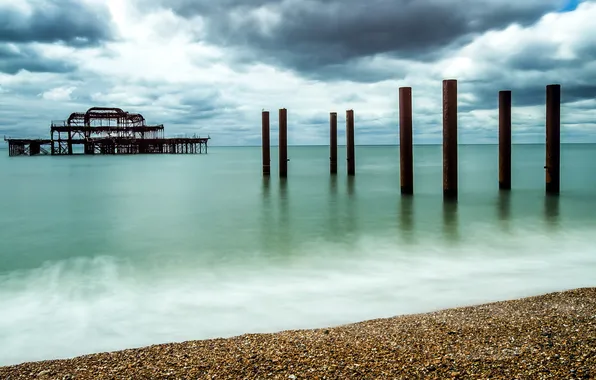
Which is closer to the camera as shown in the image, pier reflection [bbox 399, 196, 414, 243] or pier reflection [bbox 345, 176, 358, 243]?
pier reflection [bbox 399, 196, 414, 243]

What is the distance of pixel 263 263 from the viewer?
8977mm

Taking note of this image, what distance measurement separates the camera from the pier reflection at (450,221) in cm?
1138

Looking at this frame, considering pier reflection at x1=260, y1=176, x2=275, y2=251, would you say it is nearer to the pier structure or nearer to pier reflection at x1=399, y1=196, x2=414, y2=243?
pier reflection at x1=399, y1=196, x2=414, y2=243

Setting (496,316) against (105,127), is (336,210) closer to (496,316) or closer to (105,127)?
(496,316)

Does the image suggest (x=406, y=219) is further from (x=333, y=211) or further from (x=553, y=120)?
(x=553, y=120)

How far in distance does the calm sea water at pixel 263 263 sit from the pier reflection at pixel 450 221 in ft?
0.27

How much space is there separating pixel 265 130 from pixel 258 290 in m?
16.1

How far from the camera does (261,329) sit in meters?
5.55

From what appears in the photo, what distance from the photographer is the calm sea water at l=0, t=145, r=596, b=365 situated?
590cm

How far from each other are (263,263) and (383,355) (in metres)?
5.22

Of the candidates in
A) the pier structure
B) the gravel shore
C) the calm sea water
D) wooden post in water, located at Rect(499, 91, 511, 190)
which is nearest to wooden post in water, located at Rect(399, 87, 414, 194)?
the calm sea water

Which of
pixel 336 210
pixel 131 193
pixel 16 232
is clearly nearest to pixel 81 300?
pixel 16 232

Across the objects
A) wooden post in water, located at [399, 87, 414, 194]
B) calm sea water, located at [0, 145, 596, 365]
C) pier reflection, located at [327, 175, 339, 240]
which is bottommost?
calm sea water, located at [0, 145, 596, 365]

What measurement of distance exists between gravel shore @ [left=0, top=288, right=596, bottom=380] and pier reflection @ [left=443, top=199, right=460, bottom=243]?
6.53m
